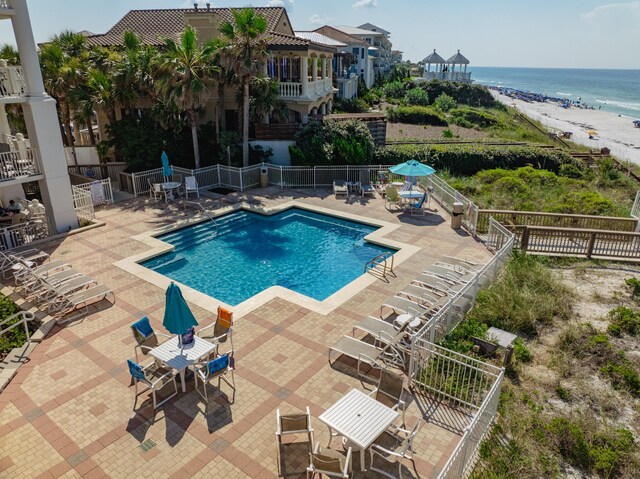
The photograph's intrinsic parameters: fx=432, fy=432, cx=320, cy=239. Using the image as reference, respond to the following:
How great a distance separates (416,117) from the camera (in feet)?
162

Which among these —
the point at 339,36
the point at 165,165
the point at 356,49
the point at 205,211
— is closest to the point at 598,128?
the point at 356,49

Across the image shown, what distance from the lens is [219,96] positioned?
2405cm

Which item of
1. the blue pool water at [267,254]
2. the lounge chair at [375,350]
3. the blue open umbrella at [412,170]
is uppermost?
the blue open umbrella at [412,170]

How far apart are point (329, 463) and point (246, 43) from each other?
19914mm

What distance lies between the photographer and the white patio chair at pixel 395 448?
7.00 metres

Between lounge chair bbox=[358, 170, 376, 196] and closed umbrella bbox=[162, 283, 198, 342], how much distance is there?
50.1 feet

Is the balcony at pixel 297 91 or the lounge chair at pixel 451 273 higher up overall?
the balcony at pixel 297 91

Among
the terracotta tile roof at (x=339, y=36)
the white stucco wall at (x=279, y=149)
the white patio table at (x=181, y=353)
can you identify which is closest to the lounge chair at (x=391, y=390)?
the white patio table at (x=181, y=353)

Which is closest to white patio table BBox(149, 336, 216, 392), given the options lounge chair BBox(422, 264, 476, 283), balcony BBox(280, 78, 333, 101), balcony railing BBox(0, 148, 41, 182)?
lounge chair BBox(422, 264, 476, 283)

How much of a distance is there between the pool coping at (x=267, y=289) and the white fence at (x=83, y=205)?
2838 millimetres

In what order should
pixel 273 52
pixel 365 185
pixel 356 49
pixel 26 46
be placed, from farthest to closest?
pixel 356 49, pixel 273 52, pixel 365 185, pixel 26 46

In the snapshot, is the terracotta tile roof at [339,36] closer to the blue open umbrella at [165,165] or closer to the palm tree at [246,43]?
the palm tree at [246,43]

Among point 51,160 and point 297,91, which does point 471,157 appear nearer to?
point 297,91

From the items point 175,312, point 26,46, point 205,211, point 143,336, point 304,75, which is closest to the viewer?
point 175,312
